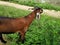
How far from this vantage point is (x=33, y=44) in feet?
23.0

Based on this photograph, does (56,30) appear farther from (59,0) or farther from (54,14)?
(59,0)

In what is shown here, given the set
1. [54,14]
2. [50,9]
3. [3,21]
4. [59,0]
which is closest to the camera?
[3,21]

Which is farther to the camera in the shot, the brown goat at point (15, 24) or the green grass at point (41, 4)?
the green grass at point (41, 4)

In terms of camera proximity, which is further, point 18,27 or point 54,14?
point 54,14

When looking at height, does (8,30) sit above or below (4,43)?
above

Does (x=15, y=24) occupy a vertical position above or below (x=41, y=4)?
above

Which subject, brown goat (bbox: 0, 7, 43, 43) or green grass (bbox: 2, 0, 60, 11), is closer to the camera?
brown goat (bbox: 0, 7, 43, 43)

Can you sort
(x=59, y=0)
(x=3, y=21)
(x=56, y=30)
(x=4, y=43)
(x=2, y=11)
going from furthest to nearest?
(x=59, y=0)
(x=2, y=11)
(x=56, y=30)
(x=4, y=43)
(x=3, y=21)

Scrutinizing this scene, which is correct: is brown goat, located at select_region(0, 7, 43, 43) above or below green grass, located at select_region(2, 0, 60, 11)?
above

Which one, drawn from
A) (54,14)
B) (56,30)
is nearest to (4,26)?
(56,30)

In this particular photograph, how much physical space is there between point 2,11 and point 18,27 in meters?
4.89

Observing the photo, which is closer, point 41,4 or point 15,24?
point 15,24

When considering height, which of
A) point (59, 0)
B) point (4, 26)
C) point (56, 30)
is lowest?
point (59, 0)

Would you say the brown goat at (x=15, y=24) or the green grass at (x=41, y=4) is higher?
the brown goat at (x=15, y=24)
